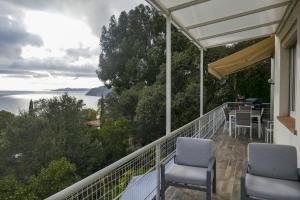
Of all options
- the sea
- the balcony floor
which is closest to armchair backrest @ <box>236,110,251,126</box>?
the balcony floor

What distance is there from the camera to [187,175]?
293cm

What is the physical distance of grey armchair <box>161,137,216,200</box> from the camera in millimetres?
2857

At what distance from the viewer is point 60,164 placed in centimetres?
1611

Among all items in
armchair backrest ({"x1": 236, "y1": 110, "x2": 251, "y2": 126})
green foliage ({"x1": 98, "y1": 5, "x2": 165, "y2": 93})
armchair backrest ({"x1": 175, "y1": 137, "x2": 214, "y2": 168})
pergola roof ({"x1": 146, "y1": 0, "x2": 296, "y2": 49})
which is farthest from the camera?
green foliage ({"x1": 98, "y1": 5, "x2": 165, "y2": 93})

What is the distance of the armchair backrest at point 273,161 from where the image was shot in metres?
2.76

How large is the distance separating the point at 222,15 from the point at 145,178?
2862 millimetres

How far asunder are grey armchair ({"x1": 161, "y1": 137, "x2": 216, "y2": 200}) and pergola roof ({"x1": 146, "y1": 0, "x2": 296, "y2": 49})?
5.95 ft

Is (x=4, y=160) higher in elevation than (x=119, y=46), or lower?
lower

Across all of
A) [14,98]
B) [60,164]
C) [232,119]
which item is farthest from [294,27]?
[14,98]

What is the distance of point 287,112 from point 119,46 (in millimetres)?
23086

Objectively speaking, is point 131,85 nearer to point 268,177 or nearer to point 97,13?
point 97,13

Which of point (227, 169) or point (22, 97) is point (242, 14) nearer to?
point (227, 169)

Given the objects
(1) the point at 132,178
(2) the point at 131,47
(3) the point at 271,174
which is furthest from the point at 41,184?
Answer: (3) the point at 271,174

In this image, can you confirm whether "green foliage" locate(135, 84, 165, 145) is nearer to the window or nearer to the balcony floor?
the balcony floor
